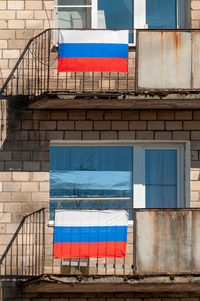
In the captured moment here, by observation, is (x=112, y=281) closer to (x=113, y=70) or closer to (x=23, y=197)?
(x=23, y=197)

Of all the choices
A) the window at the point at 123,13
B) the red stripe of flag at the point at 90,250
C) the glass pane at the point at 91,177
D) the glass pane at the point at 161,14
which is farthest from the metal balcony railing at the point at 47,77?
the red stripe of flag at the point at 90,250

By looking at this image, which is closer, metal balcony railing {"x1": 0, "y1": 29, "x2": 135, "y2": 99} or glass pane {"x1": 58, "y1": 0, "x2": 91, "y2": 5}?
metal balcony railing {"x1": 0, "y1": 29, "x2": 135, "y2": 99}

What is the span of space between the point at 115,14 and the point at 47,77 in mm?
1573

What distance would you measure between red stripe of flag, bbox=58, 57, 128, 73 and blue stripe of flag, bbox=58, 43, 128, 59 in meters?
0.06

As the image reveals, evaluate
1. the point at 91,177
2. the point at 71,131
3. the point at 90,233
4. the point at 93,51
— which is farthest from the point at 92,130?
the point at 90,233

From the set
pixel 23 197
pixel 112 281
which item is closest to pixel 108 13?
pixel 23 197

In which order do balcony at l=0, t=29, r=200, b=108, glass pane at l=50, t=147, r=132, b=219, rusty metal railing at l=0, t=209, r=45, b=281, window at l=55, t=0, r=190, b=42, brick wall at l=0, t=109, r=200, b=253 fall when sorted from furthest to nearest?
window at l=55, t=0, r=190, b=42, glass pane at l=50, t=147, r=132, b=219, brick wall at l=0, t=109, r=200, b=253, rusty metal railing at l=0, t=209, r=45, b=281, balcony at l=0, t=29, r=200, b=108

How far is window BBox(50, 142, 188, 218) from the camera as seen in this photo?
13.5m

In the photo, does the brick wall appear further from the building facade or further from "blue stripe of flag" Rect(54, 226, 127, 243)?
"blue stripe of flag" Rect(54, 226, 127, 243)

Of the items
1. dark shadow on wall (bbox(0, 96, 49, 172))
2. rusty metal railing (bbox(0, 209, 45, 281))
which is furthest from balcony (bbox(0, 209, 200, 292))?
dark shadow on wall (bbox(0, 96, 49, 172))

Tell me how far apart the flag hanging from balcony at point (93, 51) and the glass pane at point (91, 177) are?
1431mm

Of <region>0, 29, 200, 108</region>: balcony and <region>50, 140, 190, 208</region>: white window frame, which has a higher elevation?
<region>0, 29, 200, 108</region>: balcony

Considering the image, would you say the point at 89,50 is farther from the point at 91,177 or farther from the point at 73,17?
the point at 91,177

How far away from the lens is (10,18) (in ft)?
44.7
